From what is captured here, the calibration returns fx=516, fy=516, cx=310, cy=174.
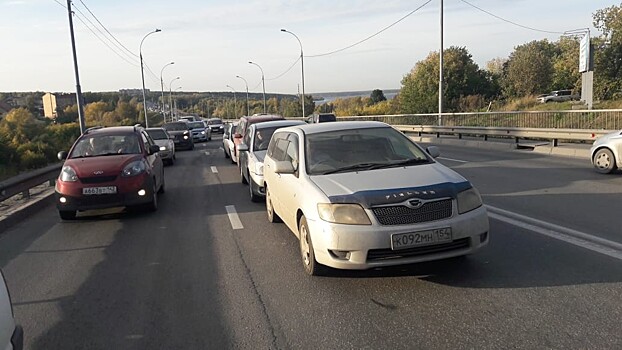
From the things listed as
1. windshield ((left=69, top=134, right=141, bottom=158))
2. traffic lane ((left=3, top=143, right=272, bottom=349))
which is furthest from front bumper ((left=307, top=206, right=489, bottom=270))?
windshield ((left=69, top=134, right=141, bottom=158))

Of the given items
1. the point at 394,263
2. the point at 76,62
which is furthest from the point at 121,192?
the point at 76,62

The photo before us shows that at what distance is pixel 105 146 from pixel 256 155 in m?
2.86

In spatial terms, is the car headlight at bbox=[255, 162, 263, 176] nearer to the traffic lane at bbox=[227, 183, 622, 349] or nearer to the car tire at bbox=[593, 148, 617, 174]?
the traffic lane at bbox=[227, 183, 622, 349]

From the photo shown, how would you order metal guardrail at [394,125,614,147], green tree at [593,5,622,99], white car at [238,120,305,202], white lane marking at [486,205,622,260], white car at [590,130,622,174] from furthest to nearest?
green tree at [593,5,622,99], metal guardrail at [394,125,614,147], white car at [590,130,622,174], white car at [238,120,305,202], white lane marking at [486,205,622,260]

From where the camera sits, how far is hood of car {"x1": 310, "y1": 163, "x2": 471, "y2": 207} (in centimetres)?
Answer: 468

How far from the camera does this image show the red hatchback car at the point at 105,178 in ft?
27.5

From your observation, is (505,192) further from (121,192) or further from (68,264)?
(68,264)

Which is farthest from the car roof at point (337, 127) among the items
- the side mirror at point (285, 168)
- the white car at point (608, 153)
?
the white car at point (608, 153)

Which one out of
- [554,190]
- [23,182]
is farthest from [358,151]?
[23,182]

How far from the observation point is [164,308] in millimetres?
4535

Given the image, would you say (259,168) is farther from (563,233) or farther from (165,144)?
(165,144)

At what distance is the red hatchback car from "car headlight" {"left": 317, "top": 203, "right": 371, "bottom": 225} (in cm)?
491

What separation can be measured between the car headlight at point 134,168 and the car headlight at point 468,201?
19.2ft

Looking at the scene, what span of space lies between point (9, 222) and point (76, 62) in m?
12.5
